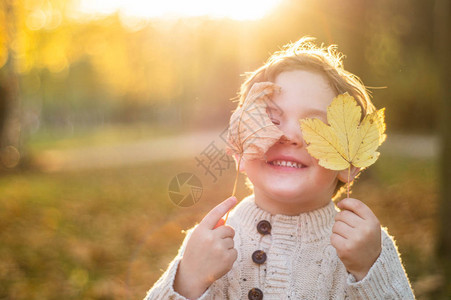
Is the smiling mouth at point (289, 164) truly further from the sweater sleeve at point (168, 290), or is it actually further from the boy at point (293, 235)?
the sweater sleeve at point (168, 290)

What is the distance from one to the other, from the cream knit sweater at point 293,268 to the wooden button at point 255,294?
1.1 inches

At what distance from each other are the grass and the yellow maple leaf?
2.64 metres

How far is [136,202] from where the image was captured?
7770mm

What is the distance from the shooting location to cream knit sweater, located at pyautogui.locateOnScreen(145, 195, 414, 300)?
160 cm

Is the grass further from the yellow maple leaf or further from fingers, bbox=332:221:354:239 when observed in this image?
the yellow maple leaf

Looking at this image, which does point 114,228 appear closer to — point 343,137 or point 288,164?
point 288,164

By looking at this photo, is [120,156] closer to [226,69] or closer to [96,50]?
[96,50]

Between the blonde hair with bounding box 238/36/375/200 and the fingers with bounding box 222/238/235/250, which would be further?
the blonde hair with bounding box 238/36/375/200

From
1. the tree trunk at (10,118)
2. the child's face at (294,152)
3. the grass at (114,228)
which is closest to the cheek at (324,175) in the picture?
the child's face at (294,152)

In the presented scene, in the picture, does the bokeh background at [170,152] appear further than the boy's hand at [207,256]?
Yes

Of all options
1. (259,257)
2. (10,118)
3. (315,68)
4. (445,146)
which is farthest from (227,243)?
(10,118)

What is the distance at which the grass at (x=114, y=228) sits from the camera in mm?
4008

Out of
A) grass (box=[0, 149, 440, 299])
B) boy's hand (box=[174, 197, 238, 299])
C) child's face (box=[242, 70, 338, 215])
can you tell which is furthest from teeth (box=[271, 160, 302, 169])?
grass (box=[0, 149, 440, 299])

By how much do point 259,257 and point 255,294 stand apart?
136mm
